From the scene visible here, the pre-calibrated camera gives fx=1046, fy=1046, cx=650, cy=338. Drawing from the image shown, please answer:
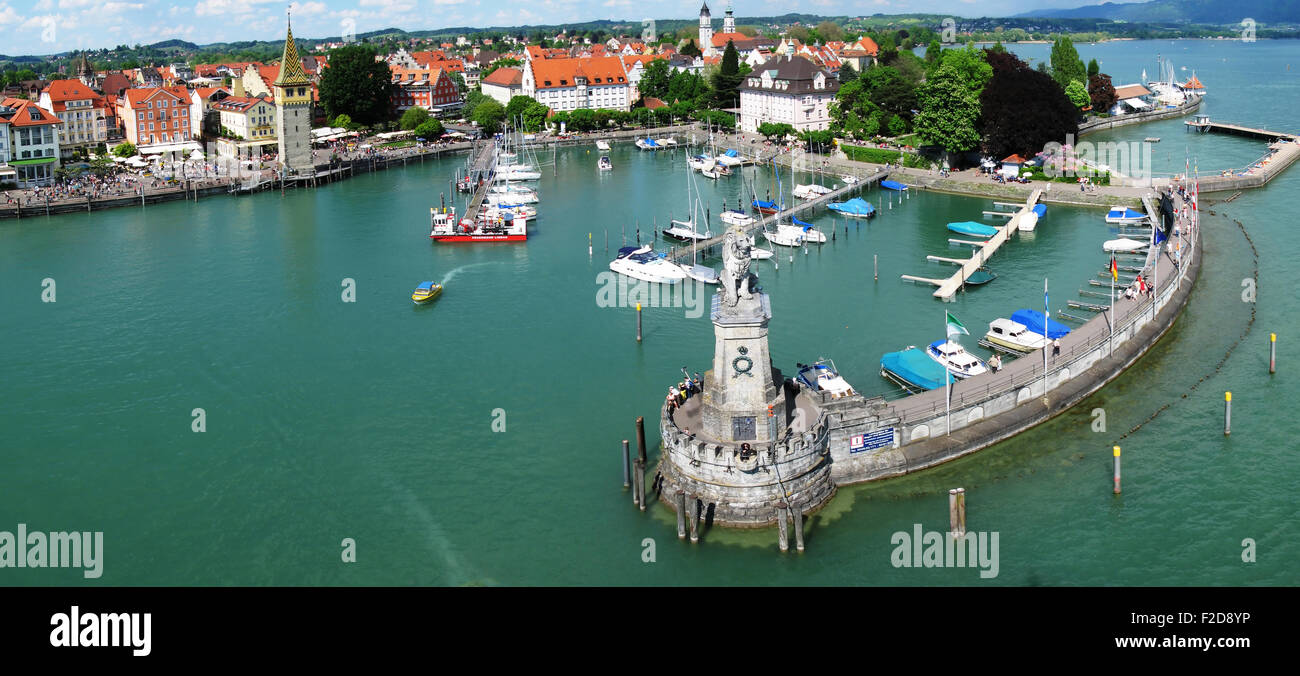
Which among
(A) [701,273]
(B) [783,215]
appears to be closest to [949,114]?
(B) [783,215]

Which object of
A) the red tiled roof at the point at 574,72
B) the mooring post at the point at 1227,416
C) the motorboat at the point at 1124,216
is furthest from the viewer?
the red tiled roof at the point at 574,72

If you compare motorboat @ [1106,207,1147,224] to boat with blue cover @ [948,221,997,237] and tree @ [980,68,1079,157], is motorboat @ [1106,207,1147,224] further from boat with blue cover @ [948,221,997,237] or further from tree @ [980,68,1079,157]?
tree @ [980,68,1079,157]

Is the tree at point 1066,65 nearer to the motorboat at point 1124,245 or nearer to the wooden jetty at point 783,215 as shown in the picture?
the wooden jetty at point 783,215

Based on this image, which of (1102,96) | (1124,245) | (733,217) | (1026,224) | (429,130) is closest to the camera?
(1124,245)

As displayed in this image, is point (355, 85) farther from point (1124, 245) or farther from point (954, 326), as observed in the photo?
point (954, 326)

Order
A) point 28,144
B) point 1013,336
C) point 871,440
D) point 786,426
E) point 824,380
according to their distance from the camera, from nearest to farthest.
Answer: point 786,426 < point 871,440 < point 824,380 < point 1013,336 < point 28,144

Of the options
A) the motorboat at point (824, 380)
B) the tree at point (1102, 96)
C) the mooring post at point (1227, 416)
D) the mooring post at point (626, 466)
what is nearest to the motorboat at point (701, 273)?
the motorboat at point (824, 380)
